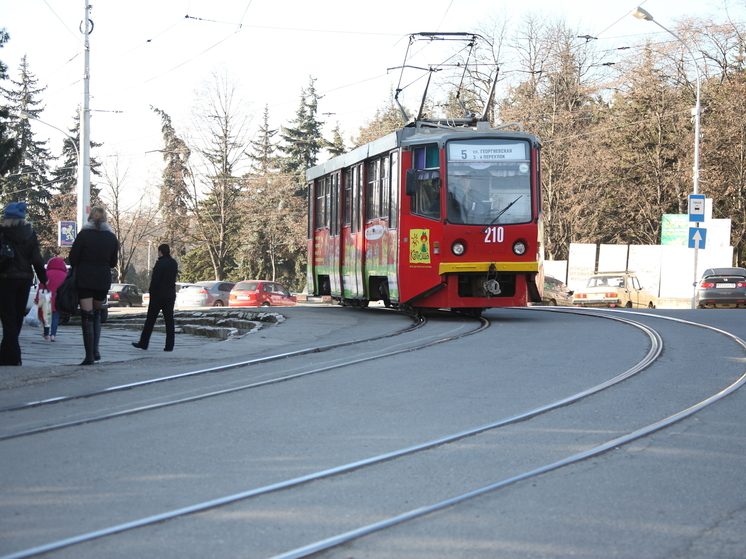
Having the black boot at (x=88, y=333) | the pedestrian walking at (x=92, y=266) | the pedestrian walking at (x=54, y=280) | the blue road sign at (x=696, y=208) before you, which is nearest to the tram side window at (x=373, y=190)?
the pedestrian walking at (x=54, y=280)

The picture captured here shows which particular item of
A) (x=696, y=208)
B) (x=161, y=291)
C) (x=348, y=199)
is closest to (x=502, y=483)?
(x=161, y=291)

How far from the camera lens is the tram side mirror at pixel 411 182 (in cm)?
1895

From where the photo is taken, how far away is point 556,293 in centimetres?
4300

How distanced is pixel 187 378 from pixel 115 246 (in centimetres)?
208

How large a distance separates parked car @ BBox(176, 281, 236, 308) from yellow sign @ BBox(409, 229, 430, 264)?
28.9 meters

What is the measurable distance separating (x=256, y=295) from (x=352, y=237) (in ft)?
74.7

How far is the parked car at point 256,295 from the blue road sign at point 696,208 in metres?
18.7

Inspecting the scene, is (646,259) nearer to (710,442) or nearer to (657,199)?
(657,199)

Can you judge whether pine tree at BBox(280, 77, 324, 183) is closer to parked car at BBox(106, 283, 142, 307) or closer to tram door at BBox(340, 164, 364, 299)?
parked car at BBox(106, 283, 142, 307)

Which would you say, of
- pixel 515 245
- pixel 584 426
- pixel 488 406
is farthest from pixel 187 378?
pixel 515 245

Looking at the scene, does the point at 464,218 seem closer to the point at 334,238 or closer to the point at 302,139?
the point at 334,238

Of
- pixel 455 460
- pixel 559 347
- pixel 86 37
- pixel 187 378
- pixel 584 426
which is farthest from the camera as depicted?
pixel 86 37

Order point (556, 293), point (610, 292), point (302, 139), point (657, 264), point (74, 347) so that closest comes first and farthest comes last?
point (74, 347) < point (610, 292) < point (657, 264) < point (556, 293) < point (302, 139)

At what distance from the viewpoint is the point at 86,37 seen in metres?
32.6
